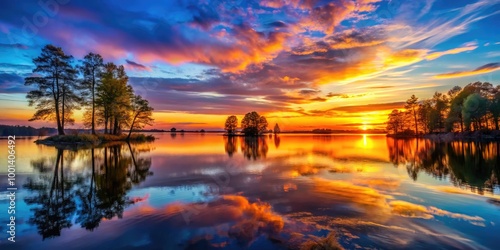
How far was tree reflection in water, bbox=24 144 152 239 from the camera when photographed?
27.0 ft

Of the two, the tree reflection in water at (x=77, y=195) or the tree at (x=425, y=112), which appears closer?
the tree reflection in water at (x=77, y=195)

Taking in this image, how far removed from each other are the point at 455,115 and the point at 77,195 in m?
100

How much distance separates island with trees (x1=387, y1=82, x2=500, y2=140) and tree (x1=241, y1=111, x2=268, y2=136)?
217ft

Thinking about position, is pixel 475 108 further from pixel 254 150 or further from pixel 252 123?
pixel 252 123

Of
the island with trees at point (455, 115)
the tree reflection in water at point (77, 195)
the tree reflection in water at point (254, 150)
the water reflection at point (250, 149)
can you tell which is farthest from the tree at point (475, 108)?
the tree reflection in water at point (77, 195)

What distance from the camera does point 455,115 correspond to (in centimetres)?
7950

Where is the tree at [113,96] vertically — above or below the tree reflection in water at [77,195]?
above

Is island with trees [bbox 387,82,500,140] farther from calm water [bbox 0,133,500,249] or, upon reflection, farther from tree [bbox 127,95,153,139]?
tree [bbox 127,95,153,139]

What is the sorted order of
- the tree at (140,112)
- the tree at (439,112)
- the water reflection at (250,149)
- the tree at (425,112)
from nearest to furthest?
1. the water reflection at (250,149)
2. the tree at (140,112)
3. the tree at (439,112)
4. the tree at (425,112)

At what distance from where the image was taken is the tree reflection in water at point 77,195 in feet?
27.0

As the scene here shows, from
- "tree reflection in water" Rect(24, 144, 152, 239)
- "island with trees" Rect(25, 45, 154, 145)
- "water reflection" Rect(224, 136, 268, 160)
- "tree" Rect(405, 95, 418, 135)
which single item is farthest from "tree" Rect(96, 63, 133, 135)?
"tree" Rect(405, 95, 418, 135)

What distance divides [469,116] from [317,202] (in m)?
82.7

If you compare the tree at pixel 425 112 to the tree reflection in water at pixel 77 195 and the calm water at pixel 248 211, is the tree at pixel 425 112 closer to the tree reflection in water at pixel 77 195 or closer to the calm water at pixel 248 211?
the calm water at pixel 248 211

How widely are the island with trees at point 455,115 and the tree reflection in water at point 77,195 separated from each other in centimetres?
8672
